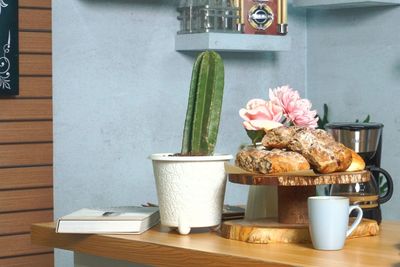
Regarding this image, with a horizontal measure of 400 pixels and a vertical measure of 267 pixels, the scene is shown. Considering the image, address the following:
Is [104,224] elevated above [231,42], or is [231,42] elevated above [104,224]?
[231,42]

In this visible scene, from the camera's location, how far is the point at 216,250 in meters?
1.97

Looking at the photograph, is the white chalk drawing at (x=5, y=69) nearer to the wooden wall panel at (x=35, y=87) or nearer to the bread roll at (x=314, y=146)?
the wooden wall panel at (x=35, y=87)

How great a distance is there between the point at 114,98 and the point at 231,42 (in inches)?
22.3

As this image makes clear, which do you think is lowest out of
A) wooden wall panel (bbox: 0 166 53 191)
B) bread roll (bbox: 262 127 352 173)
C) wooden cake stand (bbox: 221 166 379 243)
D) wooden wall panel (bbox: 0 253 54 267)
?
wooden wall panel (bbox: 0 253 54 267)

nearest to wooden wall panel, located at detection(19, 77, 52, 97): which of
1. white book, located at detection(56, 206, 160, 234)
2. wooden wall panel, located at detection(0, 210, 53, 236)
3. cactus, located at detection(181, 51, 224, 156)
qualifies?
wooden wall panel, located at detection(0, 210, 53, 236)

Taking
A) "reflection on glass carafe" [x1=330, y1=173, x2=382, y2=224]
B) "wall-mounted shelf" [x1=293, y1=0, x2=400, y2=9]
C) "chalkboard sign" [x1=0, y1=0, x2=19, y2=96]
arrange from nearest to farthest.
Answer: "reflection on glass carafe" [x1=330, y1=173, x2=382, y2=224] < "chalkboard sign" [x1=0, y1=0, x2=19, y2=96] < "wall-mounted shelf" [x1=293, y1=0, x2=400, y2=9]

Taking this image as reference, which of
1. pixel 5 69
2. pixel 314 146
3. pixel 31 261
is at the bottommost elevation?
pixel 31 261

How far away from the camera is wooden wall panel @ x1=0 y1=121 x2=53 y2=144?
12.1 ft

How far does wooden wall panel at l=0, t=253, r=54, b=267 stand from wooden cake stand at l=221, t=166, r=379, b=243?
1.75 m

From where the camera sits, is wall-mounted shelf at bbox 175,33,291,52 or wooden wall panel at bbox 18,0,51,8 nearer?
wooden wall panel at bbox 18,0,51,8

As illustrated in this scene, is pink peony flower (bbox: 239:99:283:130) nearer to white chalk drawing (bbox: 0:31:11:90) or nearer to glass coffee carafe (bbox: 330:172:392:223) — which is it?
glass coffee carafe (bbox: 330:172:392:223)

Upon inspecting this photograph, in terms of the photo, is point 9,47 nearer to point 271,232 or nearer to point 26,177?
point 26,177

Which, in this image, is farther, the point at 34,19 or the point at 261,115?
the point at 34,19

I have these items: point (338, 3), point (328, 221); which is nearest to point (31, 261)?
point (338, 3)
